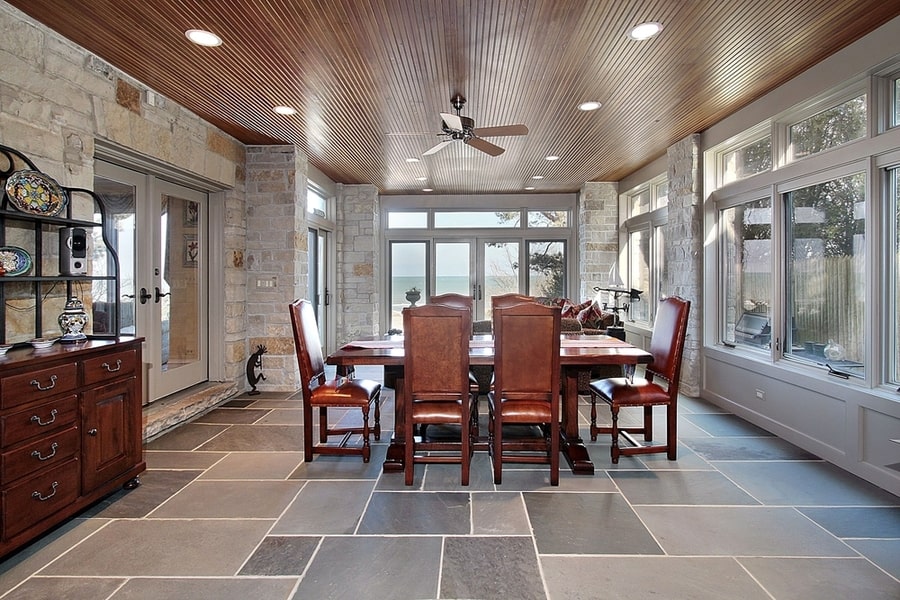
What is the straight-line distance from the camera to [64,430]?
2316mm

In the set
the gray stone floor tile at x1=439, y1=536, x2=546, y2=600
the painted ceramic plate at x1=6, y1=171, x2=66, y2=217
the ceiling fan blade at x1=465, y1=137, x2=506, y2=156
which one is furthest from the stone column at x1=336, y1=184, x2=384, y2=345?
the gray stone floor tile at x1=439, y1=536, x2=546, y2=600

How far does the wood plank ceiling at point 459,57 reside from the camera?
2.64m

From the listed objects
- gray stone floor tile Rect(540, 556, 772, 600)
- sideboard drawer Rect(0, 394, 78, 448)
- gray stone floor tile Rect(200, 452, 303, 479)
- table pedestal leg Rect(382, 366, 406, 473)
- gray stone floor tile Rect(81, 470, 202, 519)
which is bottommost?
→ gray stone floor tile Rect(540, 556, 772, 600)

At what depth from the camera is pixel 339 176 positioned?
23.6 feet

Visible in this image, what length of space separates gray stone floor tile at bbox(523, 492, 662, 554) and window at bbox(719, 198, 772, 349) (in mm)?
2525

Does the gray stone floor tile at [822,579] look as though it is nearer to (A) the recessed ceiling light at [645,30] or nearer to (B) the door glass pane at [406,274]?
(A) the recessed ceiling light at [645,30]

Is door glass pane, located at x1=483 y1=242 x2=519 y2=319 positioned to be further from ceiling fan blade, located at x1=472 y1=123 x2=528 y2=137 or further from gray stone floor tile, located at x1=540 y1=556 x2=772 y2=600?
gray stone floor tile, located at x1=540 y1=556 x2=772 y2=600

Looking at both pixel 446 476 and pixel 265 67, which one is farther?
pixel 265 67

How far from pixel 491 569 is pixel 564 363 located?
1404mm

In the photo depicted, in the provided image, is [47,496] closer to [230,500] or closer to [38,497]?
[38,497]

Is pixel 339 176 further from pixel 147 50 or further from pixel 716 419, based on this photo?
pixel 716 419

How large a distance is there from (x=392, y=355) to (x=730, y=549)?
2.07 metres

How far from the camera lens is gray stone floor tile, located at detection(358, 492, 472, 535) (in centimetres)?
A: 238

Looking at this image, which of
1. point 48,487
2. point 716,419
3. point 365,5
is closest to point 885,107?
A: point 716,419
